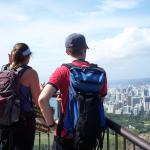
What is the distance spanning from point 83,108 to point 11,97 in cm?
108

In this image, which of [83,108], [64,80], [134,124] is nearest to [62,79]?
[64,80]

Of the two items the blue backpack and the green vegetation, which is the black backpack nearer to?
the blue backpack

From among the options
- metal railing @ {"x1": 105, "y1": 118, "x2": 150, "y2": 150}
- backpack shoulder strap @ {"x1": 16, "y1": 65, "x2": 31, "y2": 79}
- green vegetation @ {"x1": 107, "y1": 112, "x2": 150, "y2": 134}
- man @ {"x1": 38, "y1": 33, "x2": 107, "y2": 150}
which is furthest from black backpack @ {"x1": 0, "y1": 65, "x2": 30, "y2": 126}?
green vegetation @ {"x1": 107, "y1": 112, "x2": 150, "y2": 134}

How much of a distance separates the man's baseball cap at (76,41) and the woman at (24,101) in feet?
2.62

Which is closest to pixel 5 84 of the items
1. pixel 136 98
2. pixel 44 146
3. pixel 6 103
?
pixel 6 103

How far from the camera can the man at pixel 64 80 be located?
4.39m

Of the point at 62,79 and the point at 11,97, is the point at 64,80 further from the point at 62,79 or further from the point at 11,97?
the point at 11,97

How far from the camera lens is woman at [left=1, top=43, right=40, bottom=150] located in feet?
16.8

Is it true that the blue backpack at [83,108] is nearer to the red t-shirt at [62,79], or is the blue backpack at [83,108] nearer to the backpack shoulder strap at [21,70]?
the red t-shirt at [62,79]

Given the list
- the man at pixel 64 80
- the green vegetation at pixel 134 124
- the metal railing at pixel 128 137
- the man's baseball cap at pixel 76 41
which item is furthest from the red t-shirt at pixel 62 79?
the green vegetation at pixel 134 124

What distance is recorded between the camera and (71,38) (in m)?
4.50

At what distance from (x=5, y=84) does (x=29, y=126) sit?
0.56 metres

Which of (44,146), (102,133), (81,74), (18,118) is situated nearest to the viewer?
(81,74)

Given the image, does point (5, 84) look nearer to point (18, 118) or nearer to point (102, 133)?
point (18, 118)
